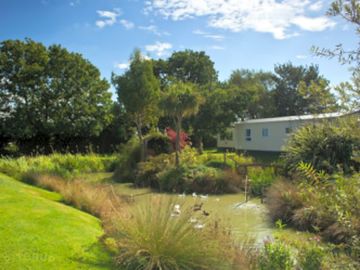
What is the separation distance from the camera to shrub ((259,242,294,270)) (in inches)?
139

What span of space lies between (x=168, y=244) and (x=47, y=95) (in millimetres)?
20853

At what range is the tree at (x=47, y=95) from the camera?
2138 centimetres

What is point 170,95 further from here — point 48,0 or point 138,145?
point 48,0

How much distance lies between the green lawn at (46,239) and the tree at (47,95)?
657 inches

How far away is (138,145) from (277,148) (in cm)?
1010

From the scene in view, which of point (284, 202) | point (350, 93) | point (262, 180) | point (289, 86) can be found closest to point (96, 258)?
point (350, 93)

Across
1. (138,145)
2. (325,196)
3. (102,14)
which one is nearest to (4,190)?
(102,14)

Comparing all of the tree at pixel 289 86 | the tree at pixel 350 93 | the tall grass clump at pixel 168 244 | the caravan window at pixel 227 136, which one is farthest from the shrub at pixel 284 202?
the tree at pixel 289 86

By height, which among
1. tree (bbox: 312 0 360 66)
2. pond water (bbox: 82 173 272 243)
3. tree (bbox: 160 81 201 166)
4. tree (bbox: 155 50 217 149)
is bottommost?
pond water (bbox: 82 173 272 243)

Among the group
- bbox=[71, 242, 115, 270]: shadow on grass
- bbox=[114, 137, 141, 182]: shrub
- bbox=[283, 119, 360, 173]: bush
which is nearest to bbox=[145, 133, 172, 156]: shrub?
bbox=[114, 137, 141, 182]: shrub

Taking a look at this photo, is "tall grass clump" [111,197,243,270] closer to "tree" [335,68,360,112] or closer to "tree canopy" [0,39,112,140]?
"tree" [335,68,360,112]

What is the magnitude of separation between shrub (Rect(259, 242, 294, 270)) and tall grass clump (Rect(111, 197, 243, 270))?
0.39m

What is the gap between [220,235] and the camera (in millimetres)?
4332

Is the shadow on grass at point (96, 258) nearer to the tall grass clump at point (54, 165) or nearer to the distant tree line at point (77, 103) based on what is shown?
the tall grass clump at point (54, 165)
